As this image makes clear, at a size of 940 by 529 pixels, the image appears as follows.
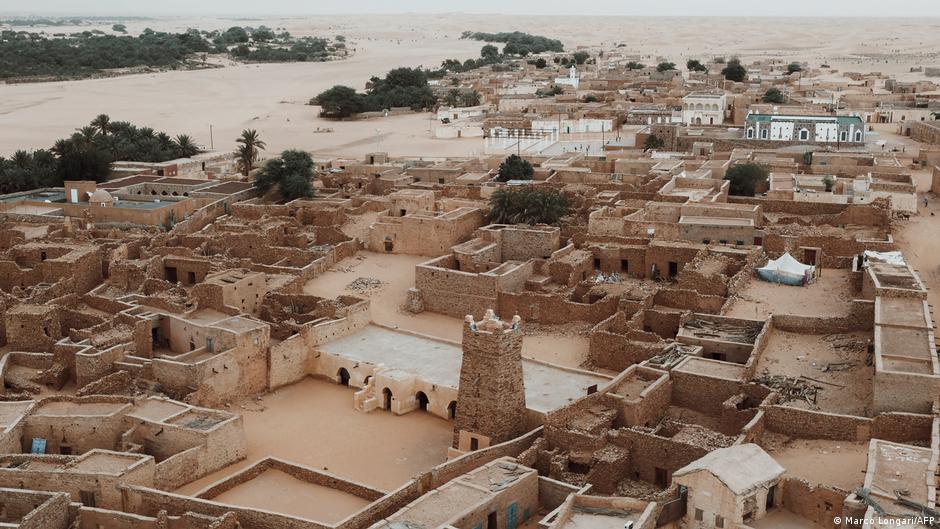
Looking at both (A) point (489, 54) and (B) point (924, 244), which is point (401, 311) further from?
(A) point (489, 54)

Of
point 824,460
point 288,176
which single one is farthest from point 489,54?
point 824,460

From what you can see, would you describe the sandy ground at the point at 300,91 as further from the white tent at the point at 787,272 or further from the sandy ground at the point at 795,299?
the sandy ground at the point at 795,299

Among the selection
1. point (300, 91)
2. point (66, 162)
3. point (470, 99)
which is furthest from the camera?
point (300, 91)

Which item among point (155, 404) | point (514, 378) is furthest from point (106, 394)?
point (514, 378)

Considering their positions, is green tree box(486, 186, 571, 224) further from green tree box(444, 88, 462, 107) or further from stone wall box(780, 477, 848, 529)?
green tree box(444, 88, 462, 107)

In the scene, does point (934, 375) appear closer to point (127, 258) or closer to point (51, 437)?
point (51, 437)

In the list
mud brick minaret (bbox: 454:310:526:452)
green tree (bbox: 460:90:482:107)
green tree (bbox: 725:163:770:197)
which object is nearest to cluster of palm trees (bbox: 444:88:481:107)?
green tree (bbox: 460:90:482:107)
